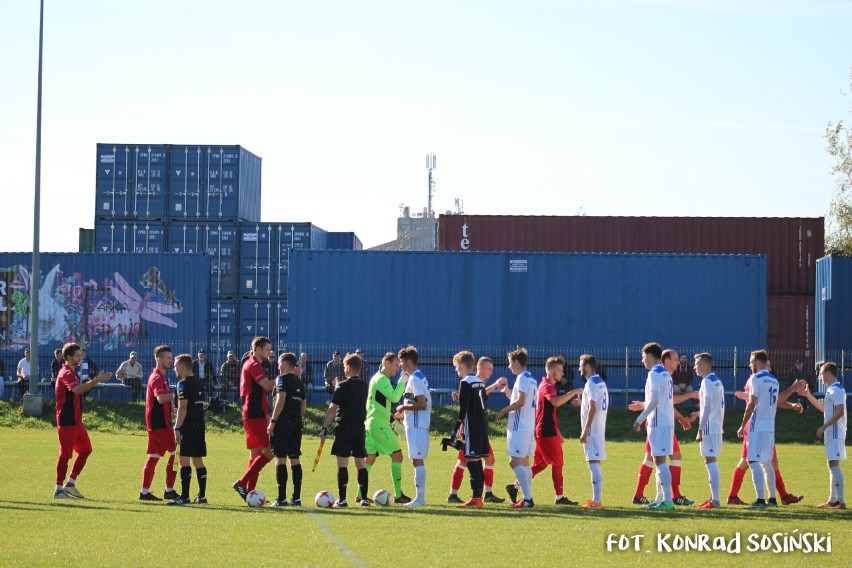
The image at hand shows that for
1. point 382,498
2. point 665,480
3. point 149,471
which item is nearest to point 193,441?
point 149,471

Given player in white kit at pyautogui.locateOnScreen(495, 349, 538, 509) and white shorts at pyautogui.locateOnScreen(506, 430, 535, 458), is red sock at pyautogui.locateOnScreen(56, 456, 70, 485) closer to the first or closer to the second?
player in white kit at pyautogui.locateOnScreen(495, 349, 538, 509)

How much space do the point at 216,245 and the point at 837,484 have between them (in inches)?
1183

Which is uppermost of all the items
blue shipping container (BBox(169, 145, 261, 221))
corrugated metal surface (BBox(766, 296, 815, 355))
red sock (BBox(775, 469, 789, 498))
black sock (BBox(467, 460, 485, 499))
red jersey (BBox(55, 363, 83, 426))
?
blue shipping container (BBox(169, 145, 261, 221))

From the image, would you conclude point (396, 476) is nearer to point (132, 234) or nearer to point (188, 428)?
point (188, 428)

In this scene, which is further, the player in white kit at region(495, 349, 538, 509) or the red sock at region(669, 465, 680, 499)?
the red sock at region(669, 465, 680, 499)

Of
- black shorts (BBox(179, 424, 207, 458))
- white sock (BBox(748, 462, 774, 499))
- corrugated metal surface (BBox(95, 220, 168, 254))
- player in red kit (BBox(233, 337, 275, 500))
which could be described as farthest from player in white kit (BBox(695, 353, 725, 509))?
corrugated metal surface (BBox(95, 220, 168, 254))

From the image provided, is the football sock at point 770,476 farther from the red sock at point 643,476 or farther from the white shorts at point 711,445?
the red sock at point 643,476

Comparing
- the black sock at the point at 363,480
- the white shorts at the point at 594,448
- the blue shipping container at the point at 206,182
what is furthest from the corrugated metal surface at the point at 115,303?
the white shorts at the point at 594,448

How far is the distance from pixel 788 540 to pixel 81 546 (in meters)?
6.83

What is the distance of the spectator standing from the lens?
36.7 metres

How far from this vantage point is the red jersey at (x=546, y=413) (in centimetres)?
1616

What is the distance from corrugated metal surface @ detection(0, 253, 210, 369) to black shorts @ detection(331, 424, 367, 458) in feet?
79.0

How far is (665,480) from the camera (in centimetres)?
1519

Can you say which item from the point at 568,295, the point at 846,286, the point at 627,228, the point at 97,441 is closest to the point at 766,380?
the point at 97,441
